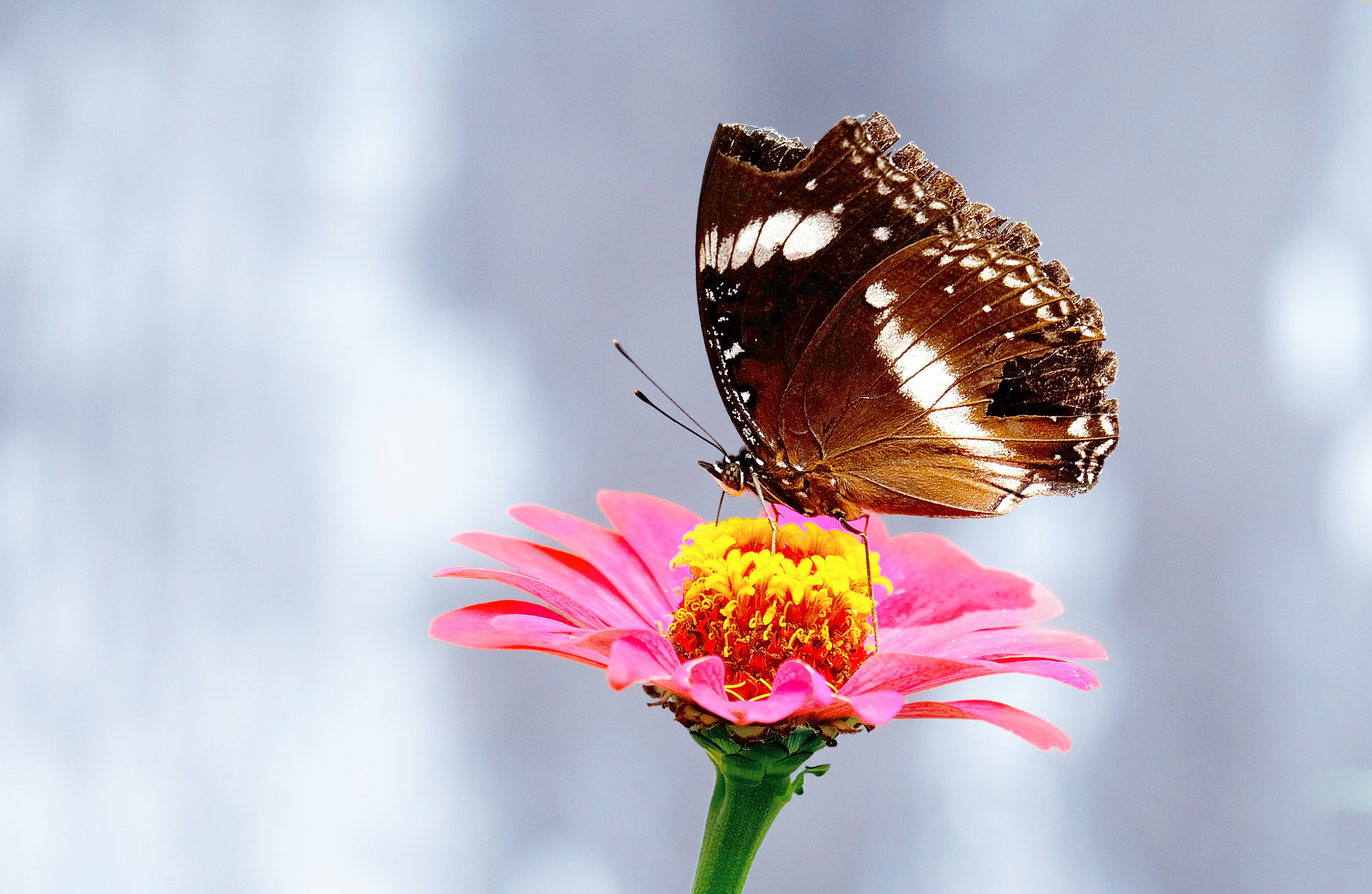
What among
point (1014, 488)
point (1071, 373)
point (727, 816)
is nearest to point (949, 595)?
point (1014, 488)

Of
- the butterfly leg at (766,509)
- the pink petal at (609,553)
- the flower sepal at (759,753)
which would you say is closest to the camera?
the flower sepal at (759,753)

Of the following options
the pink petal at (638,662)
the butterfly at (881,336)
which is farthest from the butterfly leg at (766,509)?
the pink petal at (638,662)

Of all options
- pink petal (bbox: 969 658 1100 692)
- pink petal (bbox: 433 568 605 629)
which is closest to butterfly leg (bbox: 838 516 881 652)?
pink petal (bbox: 969 658 1100 692)

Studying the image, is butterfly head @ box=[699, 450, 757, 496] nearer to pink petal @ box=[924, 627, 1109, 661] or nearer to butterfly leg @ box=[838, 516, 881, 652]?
butterfly leg @ box=[838, 516, 881, 652]

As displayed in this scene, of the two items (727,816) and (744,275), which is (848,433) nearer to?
(744,275)

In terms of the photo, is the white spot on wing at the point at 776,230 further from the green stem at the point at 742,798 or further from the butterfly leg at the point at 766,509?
the green stem at the point at 742,798
